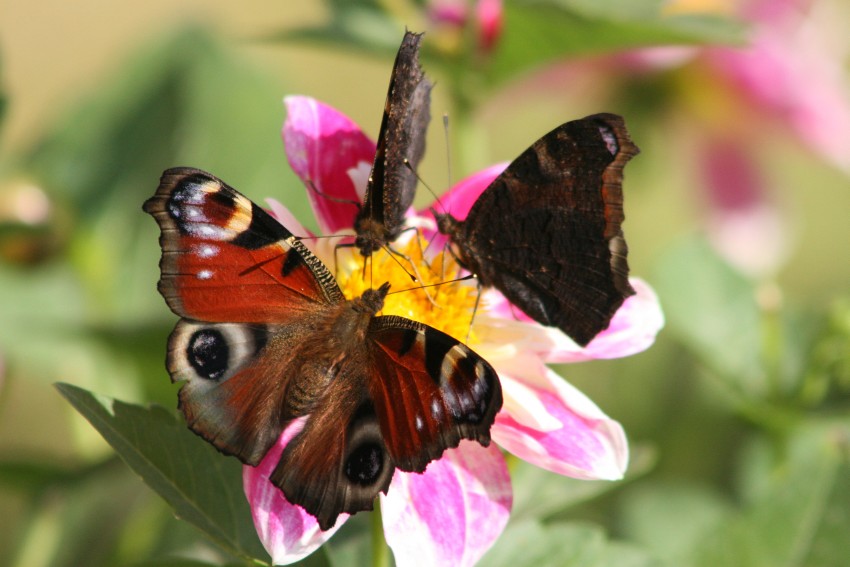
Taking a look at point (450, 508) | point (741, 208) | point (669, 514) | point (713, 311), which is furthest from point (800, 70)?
point (450, 508)

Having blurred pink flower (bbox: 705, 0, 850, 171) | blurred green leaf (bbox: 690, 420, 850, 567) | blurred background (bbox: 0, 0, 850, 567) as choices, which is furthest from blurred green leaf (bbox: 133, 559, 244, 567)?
blurred pink flower (bbox: 705, 0, 850, 171)

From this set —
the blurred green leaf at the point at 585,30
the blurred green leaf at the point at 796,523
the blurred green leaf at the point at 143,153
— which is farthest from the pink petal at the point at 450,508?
the blurred green leaf at the point at 143,153

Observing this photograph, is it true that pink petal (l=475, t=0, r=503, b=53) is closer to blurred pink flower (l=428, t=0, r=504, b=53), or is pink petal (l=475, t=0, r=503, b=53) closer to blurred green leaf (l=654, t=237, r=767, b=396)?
blurred pink flower (l=428, t=0, r=504, b=53)

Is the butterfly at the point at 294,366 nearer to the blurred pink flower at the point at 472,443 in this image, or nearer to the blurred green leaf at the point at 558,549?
the blurred pink flower at the point at 472,443

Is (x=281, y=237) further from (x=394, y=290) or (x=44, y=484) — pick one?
(x=44, y=484)

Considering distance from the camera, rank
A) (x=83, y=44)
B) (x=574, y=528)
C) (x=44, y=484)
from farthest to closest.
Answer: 1. (x=83, y=44)
2. (x=44, y=484)
3. (x=574, y=528)

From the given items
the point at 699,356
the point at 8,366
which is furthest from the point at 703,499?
the point at 8,366

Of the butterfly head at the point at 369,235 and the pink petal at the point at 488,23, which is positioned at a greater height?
the pink petal at the point at 488,23
